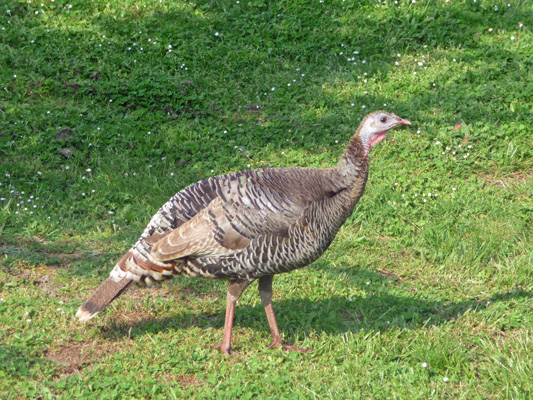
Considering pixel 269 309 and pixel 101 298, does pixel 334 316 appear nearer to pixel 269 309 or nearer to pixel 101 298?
pixel 269 309

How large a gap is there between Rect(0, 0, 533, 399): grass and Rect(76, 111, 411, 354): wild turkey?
0.57 metres

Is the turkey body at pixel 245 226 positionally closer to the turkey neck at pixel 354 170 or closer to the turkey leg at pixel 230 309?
the turkey neck at pixel 354 170

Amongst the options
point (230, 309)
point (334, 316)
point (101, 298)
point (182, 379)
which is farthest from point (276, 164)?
point (182, 379)

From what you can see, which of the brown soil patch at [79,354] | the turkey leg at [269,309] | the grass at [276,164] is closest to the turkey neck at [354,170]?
the turkey leg at [269,309]

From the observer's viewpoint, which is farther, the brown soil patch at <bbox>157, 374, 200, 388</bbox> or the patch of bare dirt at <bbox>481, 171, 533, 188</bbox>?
the patch of bare dirt at <bbox>481, 171, 533, 188</bbox>

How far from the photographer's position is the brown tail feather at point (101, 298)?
4.67 meters

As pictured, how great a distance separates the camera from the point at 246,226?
179 inches

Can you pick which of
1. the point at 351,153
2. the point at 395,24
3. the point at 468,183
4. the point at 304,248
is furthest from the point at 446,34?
the point at 304,248

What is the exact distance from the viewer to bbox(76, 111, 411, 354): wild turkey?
4.55 meters

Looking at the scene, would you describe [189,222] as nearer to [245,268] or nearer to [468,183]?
[245,268]

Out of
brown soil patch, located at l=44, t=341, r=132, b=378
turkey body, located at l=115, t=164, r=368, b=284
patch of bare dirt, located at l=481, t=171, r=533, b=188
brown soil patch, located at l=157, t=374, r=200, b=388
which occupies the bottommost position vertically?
patch of bare dirt, located at l=481, t=171, r=533, b=188

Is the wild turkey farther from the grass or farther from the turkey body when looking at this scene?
the grass

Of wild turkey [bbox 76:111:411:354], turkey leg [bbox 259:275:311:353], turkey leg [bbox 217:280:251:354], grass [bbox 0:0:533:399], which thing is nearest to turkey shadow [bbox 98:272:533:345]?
grass [bbox 0:0:533:399]

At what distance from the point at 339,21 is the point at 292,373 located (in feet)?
19.3
